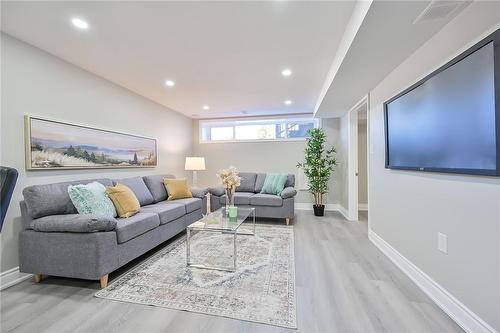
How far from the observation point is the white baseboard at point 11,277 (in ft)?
6.76

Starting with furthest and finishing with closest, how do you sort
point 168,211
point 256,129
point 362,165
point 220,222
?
point 256,129, point 362,165, point 168,211, point 220,222

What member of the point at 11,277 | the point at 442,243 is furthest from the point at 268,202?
the point at 11,277

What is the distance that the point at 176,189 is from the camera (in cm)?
387

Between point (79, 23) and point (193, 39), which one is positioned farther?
point (193, 39)

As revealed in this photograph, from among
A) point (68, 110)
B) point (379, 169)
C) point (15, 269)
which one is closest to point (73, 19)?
point (68, 110)

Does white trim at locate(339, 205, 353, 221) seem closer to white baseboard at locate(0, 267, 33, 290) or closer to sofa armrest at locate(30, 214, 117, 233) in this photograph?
sofa armrest at locate(30, 214, 117, 233)

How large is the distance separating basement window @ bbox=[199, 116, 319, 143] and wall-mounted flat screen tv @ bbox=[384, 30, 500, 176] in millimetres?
3309

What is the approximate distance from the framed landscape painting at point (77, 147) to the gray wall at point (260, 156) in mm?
1995

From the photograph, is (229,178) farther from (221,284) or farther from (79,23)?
(79,23)

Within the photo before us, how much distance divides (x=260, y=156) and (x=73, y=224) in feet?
13.6

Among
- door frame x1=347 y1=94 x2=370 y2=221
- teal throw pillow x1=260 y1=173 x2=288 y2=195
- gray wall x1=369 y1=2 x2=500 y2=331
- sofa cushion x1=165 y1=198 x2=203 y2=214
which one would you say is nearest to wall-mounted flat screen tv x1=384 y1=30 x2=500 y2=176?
gray wall x1=369 y1=2 x2=500 y2=331

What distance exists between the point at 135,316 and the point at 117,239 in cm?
77

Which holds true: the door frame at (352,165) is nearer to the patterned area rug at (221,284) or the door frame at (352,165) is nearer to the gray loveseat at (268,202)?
the gray loveseat at (268,202)

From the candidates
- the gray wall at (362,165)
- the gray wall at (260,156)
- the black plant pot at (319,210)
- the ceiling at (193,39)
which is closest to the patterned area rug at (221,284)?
the black plant pot at (319,210)
